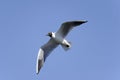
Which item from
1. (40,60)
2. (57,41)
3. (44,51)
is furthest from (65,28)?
→ (40,60)

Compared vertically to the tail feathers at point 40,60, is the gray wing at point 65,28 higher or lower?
higher

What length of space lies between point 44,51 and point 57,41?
1098 millimetres

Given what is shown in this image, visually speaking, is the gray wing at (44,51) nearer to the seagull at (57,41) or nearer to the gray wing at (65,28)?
the seagull at (57,41)

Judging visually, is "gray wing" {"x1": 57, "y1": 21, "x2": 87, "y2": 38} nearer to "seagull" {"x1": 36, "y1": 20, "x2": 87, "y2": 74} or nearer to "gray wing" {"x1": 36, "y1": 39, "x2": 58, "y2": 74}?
"seagull" {"x1": 36, "y1": 20, "x2": 87, "y2": 74}

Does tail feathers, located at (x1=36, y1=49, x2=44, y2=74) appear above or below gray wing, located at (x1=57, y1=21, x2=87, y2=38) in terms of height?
below

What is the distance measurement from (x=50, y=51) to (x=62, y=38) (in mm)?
1145

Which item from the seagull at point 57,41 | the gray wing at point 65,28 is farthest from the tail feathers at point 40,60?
the gray wing at point 65,28

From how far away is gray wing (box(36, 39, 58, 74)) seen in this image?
2203cm

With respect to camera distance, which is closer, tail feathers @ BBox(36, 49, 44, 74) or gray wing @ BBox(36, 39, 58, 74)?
tail feathers @ BBox(36, 49, 44, 74)

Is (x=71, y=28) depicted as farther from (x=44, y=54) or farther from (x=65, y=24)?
(x=44, y=54)

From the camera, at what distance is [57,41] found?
71.4 ft

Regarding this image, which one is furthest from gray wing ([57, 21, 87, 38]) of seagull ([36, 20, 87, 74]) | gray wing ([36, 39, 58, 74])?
gray wing ([36, 39, 58, 74])

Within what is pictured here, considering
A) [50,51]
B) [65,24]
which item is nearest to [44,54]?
[50,51]

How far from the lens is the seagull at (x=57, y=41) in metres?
21.5
